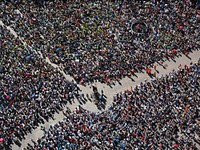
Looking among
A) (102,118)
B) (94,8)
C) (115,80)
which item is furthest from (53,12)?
(102,118)

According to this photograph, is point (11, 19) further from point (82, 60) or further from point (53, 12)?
point (82, 60)

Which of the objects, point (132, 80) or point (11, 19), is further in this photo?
point (11, 19)

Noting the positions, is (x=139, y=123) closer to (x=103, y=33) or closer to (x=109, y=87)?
(x=109, y=87)

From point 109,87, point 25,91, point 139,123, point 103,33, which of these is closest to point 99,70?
point 109,87

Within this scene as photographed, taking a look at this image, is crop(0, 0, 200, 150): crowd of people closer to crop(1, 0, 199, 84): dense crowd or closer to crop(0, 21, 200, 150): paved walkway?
crop(1, 0, 199, 84): dense crowd

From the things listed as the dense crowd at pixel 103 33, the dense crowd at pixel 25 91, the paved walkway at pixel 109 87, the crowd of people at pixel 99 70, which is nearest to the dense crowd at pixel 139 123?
the crowd of people at pixel 99 70

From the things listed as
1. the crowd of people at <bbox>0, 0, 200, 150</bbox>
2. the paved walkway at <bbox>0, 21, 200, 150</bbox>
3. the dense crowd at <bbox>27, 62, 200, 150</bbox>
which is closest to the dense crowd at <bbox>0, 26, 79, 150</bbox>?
the crowd of people at <bbox>0, 0, 200, 150</bbox>

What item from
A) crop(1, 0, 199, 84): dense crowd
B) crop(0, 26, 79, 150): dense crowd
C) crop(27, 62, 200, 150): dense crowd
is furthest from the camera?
crop(1, 0, 199, 84): dense crowd

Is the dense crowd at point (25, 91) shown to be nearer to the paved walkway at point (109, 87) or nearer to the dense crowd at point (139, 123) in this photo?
the paved walkway at point (109, 87)
